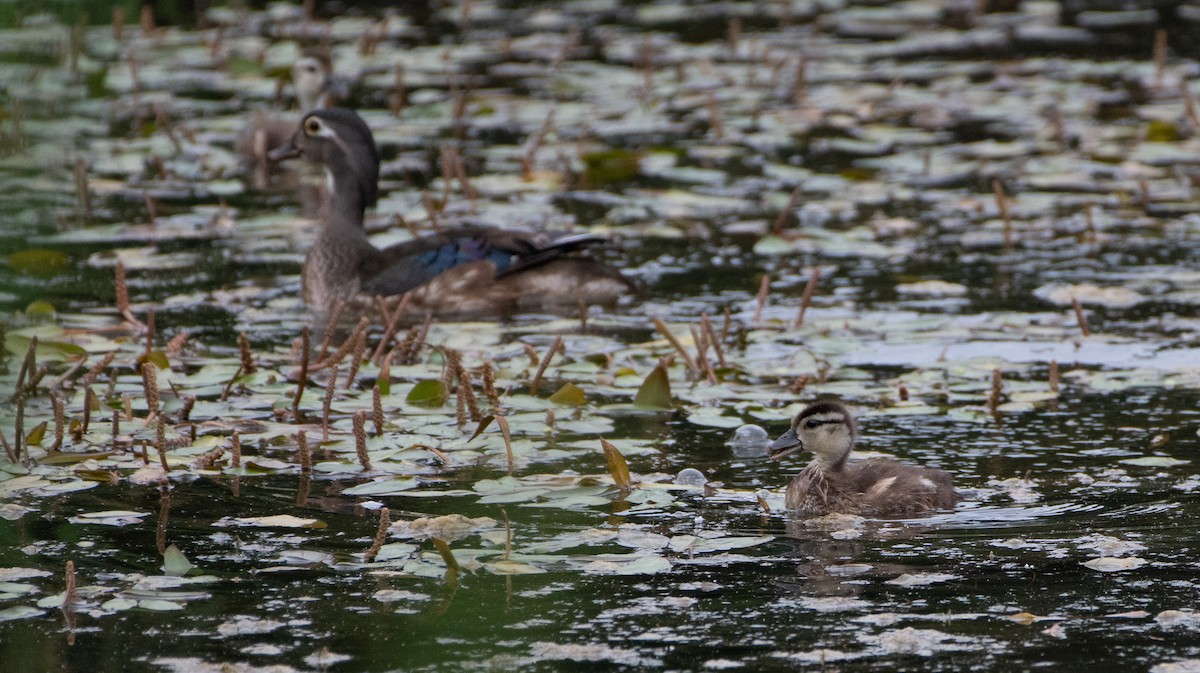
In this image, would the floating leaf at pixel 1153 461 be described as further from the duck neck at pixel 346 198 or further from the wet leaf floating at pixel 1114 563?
the duck neck at pixel 346 198

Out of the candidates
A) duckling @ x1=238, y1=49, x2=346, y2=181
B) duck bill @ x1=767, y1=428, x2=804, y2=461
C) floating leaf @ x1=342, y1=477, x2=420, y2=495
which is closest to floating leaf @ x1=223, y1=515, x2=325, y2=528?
floating leaf @ x1=342, y1=477, x2=420, y2=495

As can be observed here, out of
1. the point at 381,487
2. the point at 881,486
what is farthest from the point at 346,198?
the point at 881,486

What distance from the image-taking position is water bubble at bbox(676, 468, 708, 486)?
7035 millimetres

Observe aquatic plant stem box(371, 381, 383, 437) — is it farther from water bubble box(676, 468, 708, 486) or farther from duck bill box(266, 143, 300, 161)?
duck bill box(266, 143, 300, 161)

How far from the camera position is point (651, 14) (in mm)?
20156

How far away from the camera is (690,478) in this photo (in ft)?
23.1

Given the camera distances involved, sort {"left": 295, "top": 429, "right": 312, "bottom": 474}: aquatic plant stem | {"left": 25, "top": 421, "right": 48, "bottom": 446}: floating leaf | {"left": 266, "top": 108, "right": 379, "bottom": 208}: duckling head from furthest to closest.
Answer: {"left": 266, "top": 108, "right": 379, "bottom": 208}: duckling head, {"left": 25, "top": 421, "right": 48, "bottom": 446}: floating leaf, {"left": 295, "top": 429, "right": 312, "bottom": 474}: aquatic plant stem

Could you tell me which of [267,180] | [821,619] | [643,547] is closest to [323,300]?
[267,180]

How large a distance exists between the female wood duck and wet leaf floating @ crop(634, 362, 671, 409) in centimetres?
269

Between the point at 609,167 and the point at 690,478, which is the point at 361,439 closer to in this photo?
the point at 690,478

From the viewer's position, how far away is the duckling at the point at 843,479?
6.74 m

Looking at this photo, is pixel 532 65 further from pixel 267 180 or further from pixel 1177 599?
pixel 1177 599

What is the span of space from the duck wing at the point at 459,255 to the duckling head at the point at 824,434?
3788 mm

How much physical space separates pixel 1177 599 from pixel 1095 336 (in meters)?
3.96
